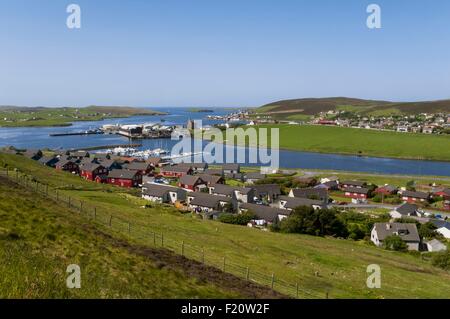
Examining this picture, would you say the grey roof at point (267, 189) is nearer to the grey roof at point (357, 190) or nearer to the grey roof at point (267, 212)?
the grey roof at point (357, 190)

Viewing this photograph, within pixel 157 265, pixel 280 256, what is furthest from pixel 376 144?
pixel 157 265

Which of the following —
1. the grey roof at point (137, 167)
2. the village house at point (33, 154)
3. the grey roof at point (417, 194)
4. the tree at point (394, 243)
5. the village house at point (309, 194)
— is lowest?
the tree at point (394, 243)

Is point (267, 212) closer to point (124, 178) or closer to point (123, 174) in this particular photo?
point (124, 178)

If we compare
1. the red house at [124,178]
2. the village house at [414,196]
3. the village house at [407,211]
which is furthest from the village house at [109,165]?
the village house at [414,196]

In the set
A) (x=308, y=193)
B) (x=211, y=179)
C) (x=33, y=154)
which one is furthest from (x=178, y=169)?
(x=33, y=154)

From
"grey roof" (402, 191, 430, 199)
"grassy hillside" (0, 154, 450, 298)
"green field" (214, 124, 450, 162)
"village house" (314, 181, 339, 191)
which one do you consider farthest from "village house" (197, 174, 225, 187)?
"green field" (214, 124, 450, 162)
